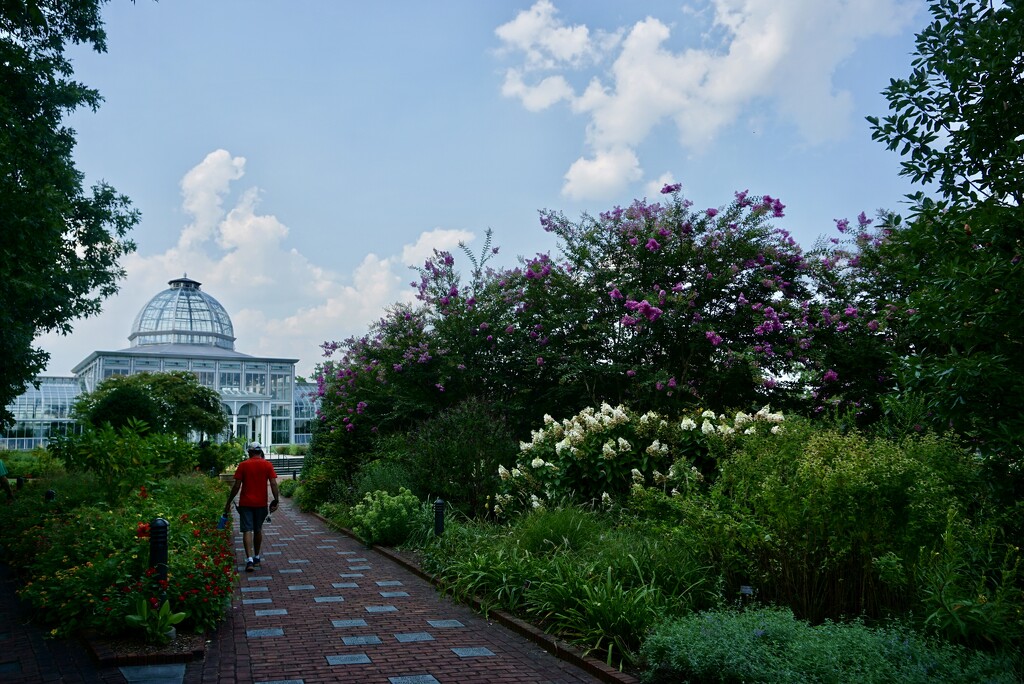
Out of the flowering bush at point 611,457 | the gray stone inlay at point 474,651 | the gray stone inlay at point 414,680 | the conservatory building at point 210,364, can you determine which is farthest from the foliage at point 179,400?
the conservatory building at point 210,364

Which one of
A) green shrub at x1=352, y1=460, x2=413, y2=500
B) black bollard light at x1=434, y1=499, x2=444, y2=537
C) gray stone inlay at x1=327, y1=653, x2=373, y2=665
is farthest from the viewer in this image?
green shrub at x1=352, y1=460, x2=413, y2=500

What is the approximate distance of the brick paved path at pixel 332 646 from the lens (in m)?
5.65

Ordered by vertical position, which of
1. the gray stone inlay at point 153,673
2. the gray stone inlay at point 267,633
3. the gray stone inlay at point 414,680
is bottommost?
the gray stone inlay at point 414,680

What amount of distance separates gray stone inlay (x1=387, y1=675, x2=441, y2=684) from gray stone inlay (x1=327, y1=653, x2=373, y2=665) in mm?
518

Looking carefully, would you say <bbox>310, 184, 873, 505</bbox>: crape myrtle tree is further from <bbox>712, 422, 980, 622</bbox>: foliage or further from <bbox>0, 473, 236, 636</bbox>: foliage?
<bbox>0, 473, 236, 636</bbox>: foliage

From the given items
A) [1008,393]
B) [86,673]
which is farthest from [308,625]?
[1008,393]

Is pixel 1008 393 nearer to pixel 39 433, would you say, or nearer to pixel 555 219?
pixel 555 219

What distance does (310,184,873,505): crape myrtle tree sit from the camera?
1323cm

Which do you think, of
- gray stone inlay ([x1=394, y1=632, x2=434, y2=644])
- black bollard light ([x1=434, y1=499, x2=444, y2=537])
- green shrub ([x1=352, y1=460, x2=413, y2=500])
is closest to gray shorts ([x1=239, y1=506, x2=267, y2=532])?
black bollard light ([x1=434, y1=499, x2=444, y2=537])

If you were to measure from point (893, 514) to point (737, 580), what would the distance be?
1.51 meters

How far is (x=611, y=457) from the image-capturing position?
10.8 m

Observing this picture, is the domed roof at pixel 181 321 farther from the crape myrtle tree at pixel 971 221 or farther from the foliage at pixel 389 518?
the crape myrtle tree at pixel 971 221

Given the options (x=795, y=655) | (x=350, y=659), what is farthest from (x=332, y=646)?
(x=795, y=655)

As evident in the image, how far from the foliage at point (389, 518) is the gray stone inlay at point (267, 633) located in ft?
A: 16.3
